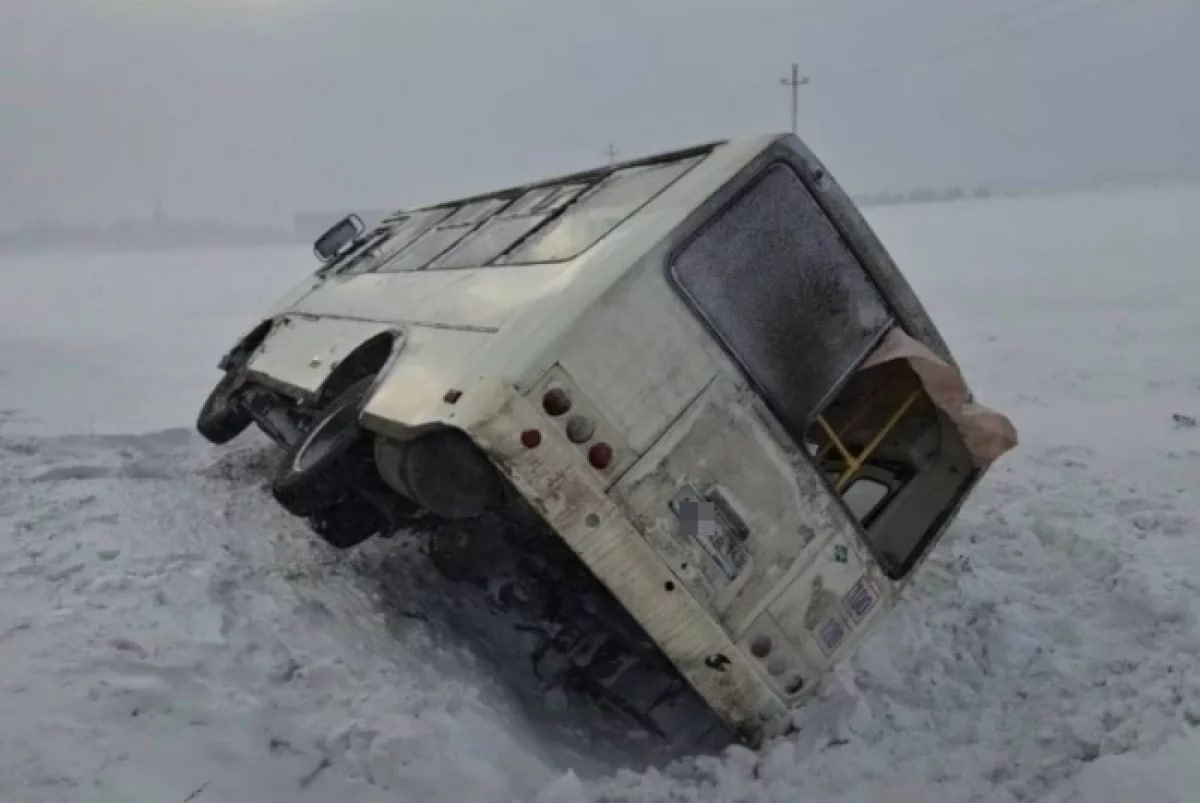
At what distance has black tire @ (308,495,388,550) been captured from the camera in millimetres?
4523

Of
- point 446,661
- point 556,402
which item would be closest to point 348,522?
point 446,661

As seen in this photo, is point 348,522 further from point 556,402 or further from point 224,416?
point 224,416

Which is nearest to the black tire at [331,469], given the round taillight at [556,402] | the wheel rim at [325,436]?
the wheel rim at [325,436]

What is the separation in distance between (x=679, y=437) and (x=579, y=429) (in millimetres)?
367

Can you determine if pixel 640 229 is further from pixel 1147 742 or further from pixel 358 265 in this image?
pixel 358 265

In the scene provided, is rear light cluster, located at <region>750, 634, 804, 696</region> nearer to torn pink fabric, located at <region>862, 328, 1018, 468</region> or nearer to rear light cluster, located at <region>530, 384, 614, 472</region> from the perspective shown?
rear light cluster, located at <region>530, 384, 614, 472</region>

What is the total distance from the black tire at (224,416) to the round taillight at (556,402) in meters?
4.09

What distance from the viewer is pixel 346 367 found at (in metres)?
5.11

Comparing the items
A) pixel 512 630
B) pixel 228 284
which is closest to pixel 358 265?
pixel 512 630

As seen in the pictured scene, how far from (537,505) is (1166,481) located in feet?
14.7

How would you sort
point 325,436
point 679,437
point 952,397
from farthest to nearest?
1. point 325,436
2. point 952,397
3. point 679,437

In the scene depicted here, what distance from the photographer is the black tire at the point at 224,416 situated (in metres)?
7.08

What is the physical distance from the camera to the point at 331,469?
4.27 m

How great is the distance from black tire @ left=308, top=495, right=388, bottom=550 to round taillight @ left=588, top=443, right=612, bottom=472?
1441 millimetres
